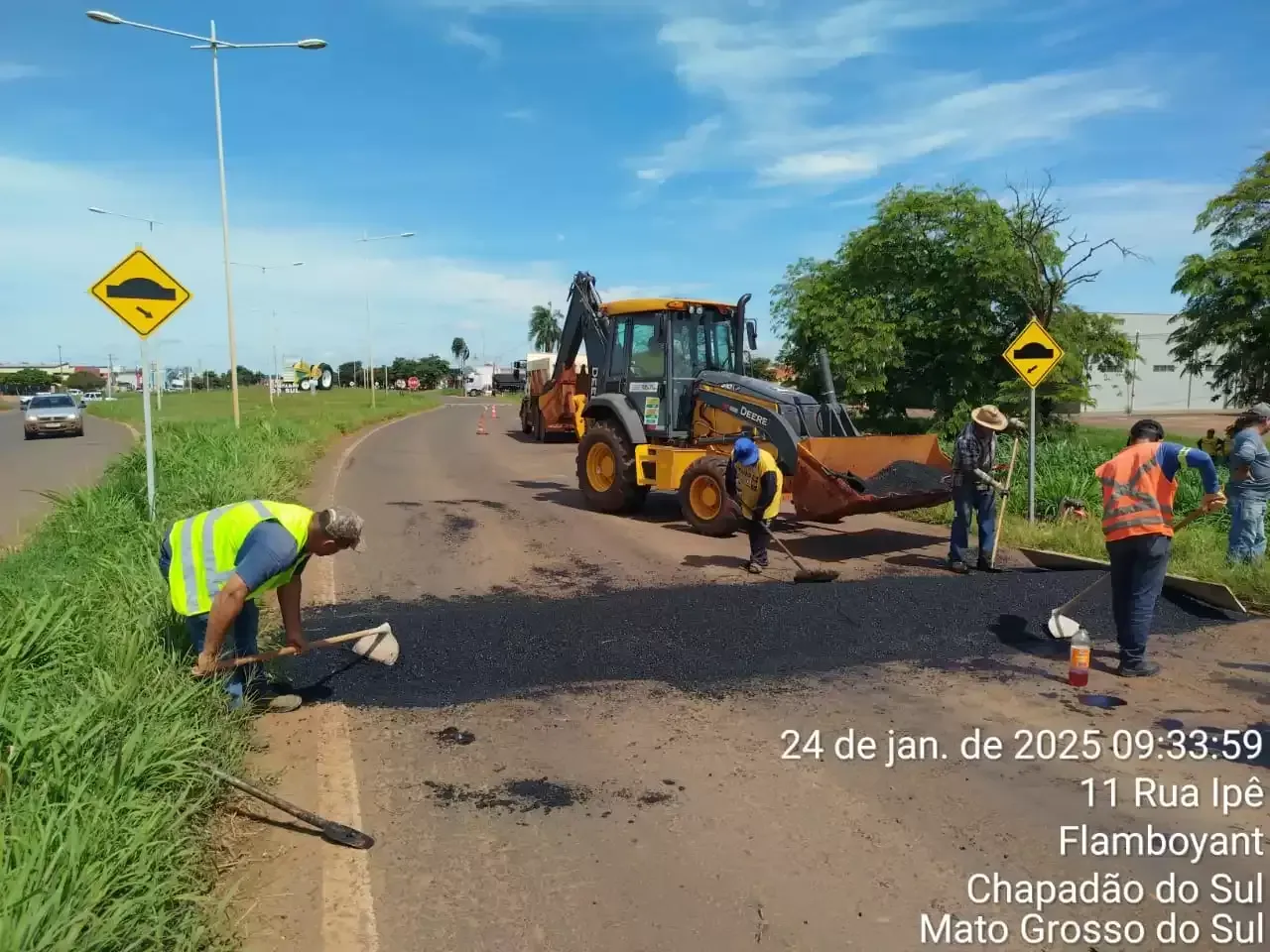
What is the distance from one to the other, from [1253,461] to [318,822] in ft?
27.8

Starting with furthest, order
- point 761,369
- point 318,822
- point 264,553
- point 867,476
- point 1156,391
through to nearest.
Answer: point 1156,391, point 761,369, point 867,476, point 264,553, point 318,822

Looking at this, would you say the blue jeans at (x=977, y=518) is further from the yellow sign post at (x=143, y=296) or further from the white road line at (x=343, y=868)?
the yellow sign post at (x=143, y=296)

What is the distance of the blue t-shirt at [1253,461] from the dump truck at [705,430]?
2.54 metres

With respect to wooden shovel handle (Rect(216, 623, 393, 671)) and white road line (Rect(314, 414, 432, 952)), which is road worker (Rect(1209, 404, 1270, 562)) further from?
white road line (Rect(314, 414, 432, 952))

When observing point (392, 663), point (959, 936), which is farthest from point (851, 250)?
point (959, 936)

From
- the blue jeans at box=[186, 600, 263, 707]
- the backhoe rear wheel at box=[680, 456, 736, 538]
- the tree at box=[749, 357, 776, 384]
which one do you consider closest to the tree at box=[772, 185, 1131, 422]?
the tree at box=[749, 357, 776, 384]

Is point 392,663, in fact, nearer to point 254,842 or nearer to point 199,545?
point 199,545

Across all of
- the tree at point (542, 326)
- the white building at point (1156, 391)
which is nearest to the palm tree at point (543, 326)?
the tree at point (542, 326)

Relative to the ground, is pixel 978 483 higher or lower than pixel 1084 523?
higher

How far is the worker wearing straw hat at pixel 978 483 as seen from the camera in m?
8.55

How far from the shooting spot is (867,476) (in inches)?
377

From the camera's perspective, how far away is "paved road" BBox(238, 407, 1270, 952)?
3.21 m

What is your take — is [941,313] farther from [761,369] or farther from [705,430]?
[705,430]

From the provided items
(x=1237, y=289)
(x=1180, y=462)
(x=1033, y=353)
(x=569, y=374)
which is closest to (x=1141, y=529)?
(x=1180, y=462)
